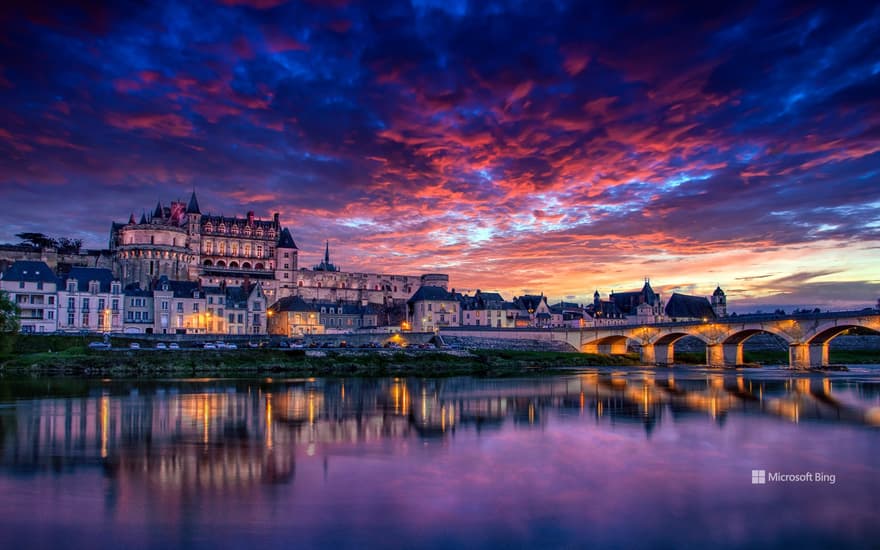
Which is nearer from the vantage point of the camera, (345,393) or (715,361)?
(345,393)

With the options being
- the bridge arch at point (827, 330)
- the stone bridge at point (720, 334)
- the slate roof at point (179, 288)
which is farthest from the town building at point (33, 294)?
the bridge arch at point (827, 330)

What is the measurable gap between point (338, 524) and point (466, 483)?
3431mm

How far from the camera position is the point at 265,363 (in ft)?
158

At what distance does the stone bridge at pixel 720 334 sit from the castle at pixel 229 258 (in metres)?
33.2

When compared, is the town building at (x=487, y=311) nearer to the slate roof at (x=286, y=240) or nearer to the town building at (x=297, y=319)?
the town building at (x=297, y=319)

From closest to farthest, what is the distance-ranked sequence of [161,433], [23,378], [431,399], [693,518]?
1. [693,518]
2. [161,433]
3. [431,399]
4. [23,378]

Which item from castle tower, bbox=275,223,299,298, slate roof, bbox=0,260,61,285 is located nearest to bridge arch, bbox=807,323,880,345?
slate roof, bbox=0,260,61,285

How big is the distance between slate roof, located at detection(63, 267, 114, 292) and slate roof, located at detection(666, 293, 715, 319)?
75.7 meters

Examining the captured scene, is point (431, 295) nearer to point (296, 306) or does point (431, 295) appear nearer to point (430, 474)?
point (296, 306)

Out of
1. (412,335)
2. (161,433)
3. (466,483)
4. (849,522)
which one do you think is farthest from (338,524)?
(412,335)

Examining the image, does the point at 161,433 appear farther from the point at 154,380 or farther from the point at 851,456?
the point at 154,380

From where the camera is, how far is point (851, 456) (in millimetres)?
15773

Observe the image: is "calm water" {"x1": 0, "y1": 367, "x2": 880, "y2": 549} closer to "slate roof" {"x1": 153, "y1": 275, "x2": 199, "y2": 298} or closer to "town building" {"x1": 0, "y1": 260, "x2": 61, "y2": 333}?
"town building" {"x1": 0, "y1": 260, "x2": 61, "y2": 333}

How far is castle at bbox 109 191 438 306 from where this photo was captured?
83938 millimetres
